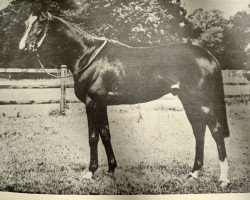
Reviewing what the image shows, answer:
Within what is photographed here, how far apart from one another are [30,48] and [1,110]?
0.69ft

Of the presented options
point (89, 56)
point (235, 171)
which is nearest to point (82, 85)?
point (89, 56)

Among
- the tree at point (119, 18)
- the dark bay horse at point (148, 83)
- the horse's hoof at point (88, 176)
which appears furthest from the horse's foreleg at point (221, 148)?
the horse's hoof at point (88, 176)

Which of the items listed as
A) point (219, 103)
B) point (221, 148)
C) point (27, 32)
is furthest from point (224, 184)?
point (27, 32)

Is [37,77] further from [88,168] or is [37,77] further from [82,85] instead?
[88,168]

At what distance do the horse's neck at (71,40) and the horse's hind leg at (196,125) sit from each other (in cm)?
32

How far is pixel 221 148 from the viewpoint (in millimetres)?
1310

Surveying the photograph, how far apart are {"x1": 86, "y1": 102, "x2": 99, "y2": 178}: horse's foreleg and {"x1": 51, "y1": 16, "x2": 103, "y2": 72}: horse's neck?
130 millimetres

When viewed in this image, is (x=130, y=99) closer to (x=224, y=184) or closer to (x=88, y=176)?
(x=88, y=176)

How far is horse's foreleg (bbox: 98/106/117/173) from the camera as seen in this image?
1.30m

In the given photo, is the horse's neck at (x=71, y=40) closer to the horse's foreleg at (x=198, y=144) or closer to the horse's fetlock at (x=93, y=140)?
the horse's fetlock at (x=93, y=140)

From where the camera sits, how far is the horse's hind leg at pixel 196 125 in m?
1.30

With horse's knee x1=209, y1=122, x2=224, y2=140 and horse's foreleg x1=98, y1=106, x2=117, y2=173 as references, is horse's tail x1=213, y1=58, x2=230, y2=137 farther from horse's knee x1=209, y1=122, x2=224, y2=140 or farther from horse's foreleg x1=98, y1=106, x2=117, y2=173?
horse's foreleg x1=98, y1=106, x2=117, y2=173

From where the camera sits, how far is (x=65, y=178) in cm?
131

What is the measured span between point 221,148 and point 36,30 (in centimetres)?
66
